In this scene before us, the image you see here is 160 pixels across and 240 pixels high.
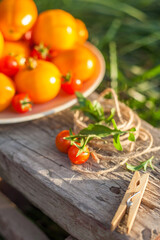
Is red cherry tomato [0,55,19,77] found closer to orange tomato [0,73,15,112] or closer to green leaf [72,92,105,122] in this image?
orange tomato [0,73,15,112]

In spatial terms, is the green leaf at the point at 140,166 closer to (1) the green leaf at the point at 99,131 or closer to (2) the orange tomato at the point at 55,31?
(1) the green leaf at the point at 99,131

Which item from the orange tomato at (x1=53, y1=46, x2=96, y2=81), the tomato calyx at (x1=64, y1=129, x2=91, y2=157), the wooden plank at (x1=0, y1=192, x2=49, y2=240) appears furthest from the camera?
the orange tomato at (x1=53, y1=46, x2=96, y2=81)

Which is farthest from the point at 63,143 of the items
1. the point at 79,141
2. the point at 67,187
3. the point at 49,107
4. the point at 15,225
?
the point at 15,225

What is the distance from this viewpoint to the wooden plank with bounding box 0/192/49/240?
1.23 m

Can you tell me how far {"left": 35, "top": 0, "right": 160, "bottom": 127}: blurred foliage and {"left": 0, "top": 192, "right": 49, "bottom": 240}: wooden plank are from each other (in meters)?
0.96

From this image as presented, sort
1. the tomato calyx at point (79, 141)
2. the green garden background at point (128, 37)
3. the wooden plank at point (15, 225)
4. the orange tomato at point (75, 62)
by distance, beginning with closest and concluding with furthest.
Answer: the tomato calyx at point (79, 141)
the wooden plank at point (15, 225)
the orange tomato at point (75, 62)
the green garden background at point (128, 37)

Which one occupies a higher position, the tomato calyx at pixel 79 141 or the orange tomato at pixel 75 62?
the orange tomato at pixel 75 62

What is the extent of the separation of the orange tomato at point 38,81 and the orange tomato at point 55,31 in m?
0.16

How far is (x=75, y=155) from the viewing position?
43.6 inches

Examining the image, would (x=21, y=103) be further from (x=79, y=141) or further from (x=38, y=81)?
(x=79, y=141)

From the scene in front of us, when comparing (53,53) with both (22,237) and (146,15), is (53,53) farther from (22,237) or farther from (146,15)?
(146,15)

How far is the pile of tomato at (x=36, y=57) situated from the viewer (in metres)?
1.34

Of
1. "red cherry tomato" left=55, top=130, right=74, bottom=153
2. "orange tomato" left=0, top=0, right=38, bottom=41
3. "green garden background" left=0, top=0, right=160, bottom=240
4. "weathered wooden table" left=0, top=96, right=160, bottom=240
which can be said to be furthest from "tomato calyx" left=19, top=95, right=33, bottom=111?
"green garden background" left=0, top=0, right=160, bottom=240

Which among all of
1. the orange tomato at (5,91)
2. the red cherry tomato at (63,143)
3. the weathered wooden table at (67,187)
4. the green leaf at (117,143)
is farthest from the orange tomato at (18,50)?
the green leaf at (117,143)
